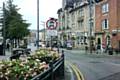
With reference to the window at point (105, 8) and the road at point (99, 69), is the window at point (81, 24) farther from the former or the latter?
the road at point (99, 69)

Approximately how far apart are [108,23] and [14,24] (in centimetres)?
1829

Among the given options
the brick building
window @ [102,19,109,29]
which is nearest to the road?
the brick building

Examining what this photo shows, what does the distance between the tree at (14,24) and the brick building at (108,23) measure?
13471 millimetres

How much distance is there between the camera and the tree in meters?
66.4

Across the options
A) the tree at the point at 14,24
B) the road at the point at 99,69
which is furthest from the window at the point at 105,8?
the road at the point at 99,69

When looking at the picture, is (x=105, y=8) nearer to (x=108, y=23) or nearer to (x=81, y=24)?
(x=108, y=23)

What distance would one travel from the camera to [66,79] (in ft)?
64.7

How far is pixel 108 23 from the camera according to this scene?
7444 cm

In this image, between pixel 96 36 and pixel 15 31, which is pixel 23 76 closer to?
pixel 15 31

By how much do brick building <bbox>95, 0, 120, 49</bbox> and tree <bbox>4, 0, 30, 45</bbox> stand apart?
530 inches

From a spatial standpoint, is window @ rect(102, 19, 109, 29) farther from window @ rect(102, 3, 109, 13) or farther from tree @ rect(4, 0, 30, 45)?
tree @ rect(4, 0, 30, 45)

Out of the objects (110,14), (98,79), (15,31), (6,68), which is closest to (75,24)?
(110,14)

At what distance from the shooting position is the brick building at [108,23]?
70125mm

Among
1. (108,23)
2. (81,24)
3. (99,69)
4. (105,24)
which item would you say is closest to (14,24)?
(108,23)
